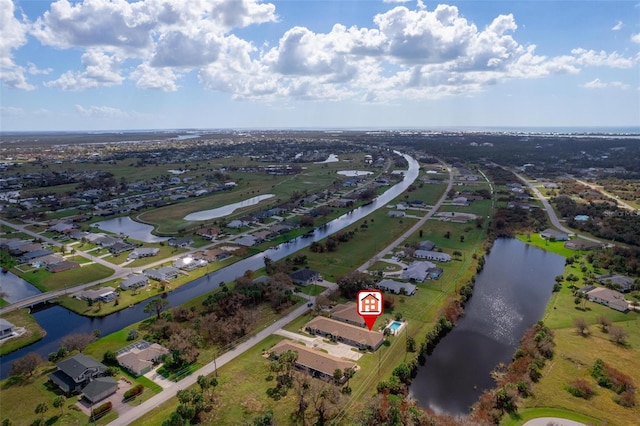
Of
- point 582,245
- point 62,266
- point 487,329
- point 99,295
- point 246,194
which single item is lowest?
point 487,329

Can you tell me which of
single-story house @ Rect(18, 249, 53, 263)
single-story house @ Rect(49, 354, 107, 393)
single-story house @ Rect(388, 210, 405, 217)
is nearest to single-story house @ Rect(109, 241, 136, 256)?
single-story house @ Rect(18, 249, 53, 263)

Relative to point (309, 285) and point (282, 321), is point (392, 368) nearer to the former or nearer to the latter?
point (282, 321)

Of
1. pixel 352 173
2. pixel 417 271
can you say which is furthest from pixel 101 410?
pixel 352 173

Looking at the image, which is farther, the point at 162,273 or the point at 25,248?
the point at 25,248

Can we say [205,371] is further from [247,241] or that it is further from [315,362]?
[247,241]

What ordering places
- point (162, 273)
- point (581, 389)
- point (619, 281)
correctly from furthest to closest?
point (162, 273) → point (619, 281) → point (581, 389)

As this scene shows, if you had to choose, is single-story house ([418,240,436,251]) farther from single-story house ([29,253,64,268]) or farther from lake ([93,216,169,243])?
single-story house ([29,253,64,268])
